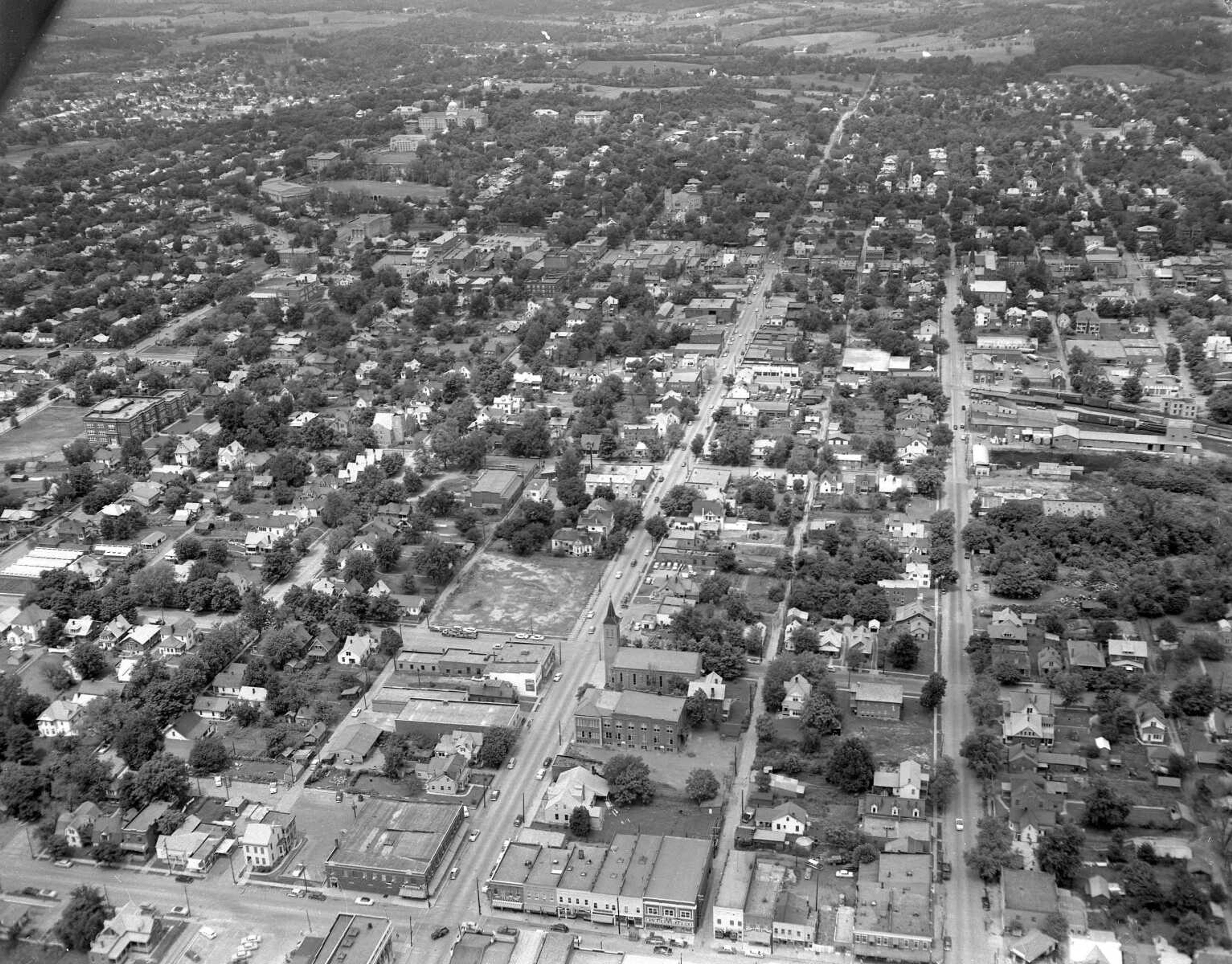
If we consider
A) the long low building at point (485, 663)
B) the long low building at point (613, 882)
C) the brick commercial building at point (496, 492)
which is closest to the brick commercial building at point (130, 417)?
the brick commercial building at point (496, 492)

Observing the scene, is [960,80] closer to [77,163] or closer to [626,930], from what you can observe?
[77,163]

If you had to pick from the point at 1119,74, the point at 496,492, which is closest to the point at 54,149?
the point at 496,492

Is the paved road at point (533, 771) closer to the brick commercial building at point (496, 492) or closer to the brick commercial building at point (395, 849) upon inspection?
the brick commercial building at point (395, 849)

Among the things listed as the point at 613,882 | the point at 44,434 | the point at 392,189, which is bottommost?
the point at 392,189

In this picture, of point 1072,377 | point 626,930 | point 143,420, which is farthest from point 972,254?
point 626,930

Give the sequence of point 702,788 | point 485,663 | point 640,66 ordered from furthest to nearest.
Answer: point 640,66 → point 485,663 → point 702,788

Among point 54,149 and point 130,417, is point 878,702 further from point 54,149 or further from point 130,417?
point 54,149

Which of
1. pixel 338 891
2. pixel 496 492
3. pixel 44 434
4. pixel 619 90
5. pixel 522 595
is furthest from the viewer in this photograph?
pixel 619 90
